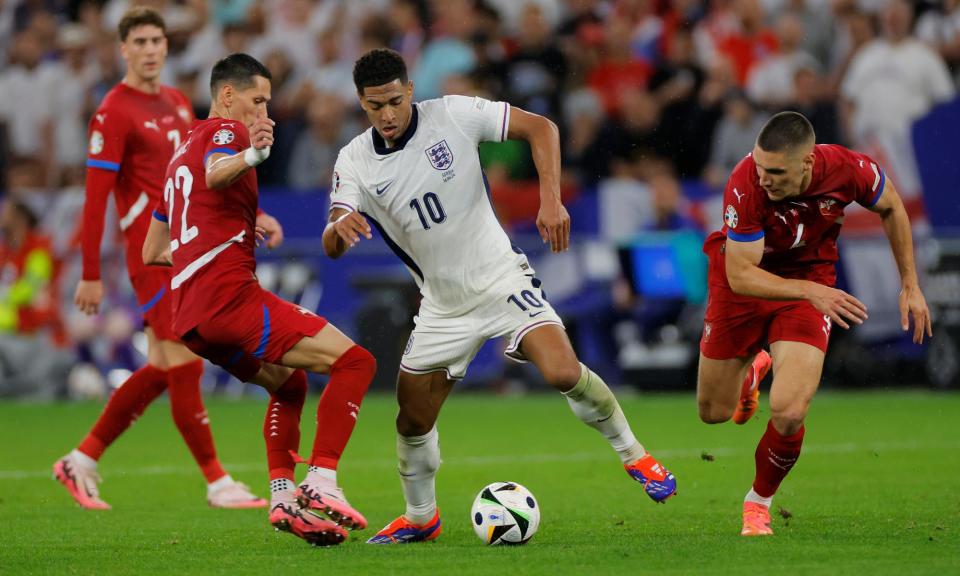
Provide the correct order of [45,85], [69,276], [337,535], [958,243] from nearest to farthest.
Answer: [337,535]
[958,243]
[69,276]
[45,85]

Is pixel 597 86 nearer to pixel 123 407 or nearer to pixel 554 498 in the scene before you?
pixel 554 498

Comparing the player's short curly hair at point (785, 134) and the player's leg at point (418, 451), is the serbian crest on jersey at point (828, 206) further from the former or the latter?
the player's leg at point (418, 451)

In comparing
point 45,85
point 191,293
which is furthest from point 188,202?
point 45,85

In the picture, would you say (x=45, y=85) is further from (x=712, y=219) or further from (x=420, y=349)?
(x=420, y=349)

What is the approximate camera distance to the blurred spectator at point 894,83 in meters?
16.1

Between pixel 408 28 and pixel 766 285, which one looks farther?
pixel 408 28

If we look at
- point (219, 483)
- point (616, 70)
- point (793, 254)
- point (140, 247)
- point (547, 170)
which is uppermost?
point (616, 70)

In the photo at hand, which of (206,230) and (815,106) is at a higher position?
(815,106)

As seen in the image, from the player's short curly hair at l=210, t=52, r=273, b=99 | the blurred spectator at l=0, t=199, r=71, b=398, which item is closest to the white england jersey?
the player's short curly hair at l=210, t=52, r=273, b=99

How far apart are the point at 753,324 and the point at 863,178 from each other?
3.46ft

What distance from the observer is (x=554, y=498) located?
28.7 ft

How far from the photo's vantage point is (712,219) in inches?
607

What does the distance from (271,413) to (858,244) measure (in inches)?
363

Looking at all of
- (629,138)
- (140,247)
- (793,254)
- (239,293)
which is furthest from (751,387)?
(629,138)
